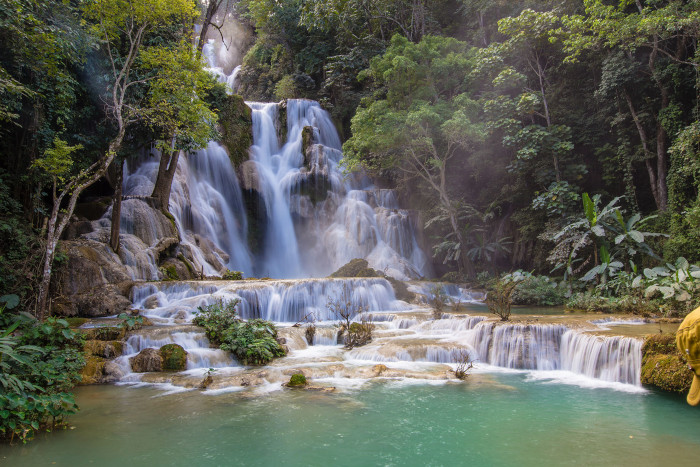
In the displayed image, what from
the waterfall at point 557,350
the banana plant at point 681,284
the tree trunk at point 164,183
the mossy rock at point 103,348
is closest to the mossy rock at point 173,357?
the mossy rock at point 103,348

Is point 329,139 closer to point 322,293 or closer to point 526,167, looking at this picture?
point 526,167

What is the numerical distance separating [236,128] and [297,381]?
63.0ft

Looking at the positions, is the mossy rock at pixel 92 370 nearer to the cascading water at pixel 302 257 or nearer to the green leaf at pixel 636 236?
the cascading water at pixel 302 257

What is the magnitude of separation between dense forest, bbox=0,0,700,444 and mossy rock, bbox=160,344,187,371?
1.53m

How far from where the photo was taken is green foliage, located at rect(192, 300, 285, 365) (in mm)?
8555

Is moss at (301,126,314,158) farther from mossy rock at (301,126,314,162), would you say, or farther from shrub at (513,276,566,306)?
shrub at (513,276,566,306)

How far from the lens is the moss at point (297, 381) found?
6.96 m

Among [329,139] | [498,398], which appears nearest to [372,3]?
[329,139]

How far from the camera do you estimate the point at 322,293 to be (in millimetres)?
13945

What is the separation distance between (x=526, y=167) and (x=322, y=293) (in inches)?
399

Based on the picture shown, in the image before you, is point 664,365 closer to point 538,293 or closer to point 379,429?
point 379,429

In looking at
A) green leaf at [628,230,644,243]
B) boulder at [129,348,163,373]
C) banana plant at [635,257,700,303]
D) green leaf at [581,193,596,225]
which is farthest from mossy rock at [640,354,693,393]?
boulder at [129,348,163,373]

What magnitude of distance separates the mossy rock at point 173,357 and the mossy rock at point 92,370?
3.39 feet

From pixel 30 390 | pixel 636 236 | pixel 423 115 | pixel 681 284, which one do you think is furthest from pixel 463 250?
pixel 30 390
